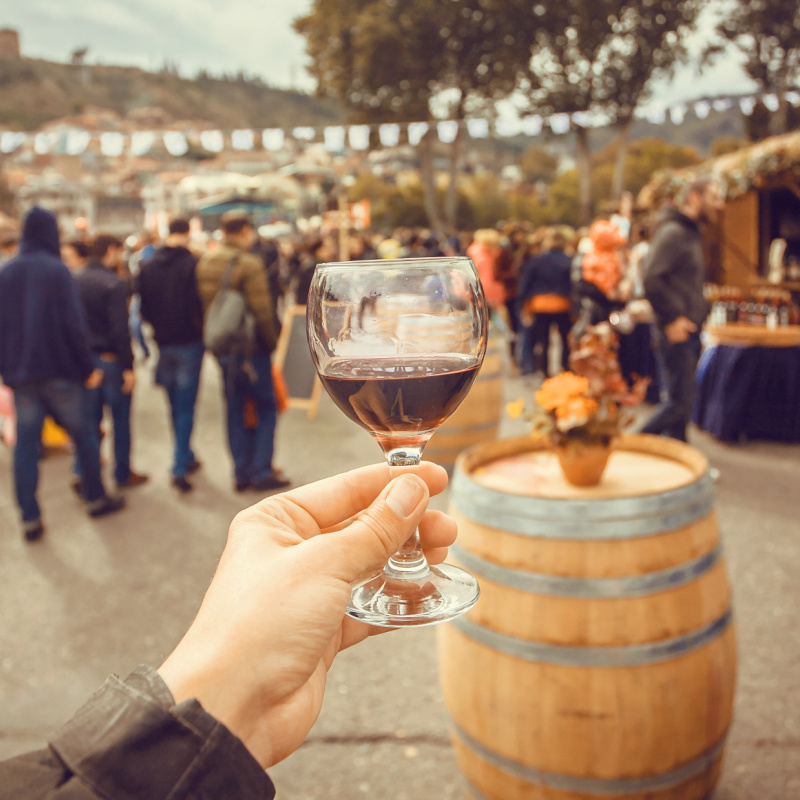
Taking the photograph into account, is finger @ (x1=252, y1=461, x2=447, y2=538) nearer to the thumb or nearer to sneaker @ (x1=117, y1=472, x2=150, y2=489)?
the thumb

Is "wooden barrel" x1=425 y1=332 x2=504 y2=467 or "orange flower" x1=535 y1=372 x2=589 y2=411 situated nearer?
"orange flower" x1=535 y1=372 x2=589 y2=411

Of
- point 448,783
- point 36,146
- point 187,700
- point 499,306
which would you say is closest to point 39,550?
point 448,783

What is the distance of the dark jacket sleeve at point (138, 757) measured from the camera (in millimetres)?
661

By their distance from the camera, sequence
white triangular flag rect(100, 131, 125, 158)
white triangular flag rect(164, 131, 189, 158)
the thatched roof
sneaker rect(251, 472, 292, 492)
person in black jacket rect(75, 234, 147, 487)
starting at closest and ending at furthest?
person in black jacket rect(75, 234, 147, 487) → sneaker rect(251, 472, 292, 492) → the thatched roof → white triangular flag rect(164, 131, 189, 158) → white triangular flag rect(100, 131, 125, 158)

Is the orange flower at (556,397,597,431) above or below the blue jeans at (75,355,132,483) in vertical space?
above

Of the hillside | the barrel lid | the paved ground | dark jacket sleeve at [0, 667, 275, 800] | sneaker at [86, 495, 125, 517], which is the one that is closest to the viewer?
dark jacket sleeve at [0, 667, 275, 800]

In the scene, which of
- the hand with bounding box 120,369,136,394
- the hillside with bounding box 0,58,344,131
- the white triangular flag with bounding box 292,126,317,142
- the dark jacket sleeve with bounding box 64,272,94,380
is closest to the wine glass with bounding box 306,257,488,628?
the dark jacket sleeve with bounding box 64,272,94,380

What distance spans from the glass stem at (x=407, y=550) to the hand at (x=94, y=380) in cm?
393

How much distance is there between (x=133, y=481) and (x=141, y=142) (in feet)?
40.3

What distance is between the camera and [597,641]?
5.56 feet

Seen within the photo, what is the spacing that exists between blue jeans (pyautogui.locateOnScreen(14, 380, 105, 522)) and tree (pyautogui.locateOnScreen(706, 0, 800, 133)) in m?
24.9

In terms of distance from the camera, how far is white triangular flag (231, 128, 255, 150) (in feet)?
48.9

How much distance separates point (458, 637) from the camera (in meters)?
1.89

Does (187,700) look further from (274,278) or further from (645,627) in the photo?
(274,278)
